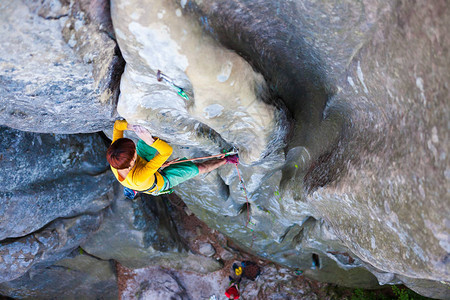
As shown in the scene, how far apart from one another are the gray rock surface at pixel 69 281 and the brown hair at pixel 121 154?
441 cm

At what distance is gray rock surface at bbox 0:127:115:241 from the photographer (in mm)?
4047

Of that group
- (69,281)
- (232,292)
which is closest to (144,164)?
(232,292)

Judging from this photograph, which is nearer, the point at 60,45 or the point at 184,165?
the point at 60,45

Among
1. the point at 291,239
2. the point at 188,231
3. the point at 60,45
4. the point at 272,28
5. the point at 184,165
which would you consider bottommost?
the point at 188,231

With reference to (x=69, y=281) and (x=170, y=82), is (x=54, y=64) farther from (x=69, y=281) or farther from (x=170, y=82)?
(x=69, y=281)

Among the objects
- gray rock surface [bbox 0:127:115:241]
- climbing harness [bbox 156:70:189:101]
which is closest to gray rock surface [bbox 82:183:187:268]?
gray rock surface [bbox 0:127:115:241]

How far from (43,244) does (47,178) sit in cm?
119

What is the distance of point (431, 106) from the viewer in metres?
1.84

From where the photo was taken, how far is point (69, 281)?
7.02 m

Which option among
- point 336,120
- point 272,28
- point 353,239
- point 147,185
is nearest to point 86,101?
point 147,185

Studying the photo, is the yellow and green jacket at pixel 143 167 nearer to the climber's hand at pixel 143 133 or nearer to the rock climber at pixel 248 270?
the climber's hand at pixel 143 133

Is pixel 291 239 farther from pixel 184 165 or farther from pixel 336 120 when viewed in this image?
pixel 336 120

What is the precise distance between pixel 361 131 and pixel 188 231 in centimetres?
546

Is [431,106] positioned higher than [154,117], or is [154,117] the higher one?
[431,106]
